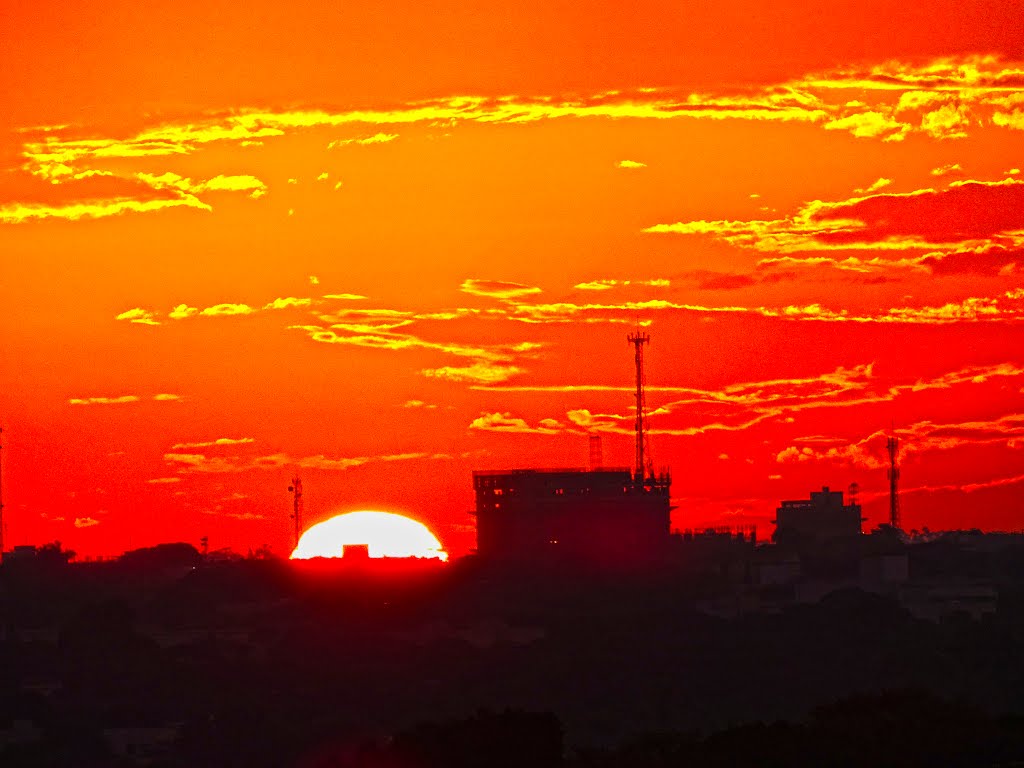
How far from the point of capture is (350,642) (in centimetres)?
15750

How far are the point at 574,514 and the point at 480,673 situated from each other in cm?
4525

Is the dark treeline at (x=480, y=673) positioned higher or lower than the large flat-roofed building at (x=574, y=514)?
lower

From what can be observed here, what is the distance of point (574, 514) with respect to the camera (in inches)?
7539

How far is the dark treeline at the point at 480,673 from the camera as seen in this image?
3780 inches

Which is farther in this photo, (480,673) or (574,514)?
(574,514)

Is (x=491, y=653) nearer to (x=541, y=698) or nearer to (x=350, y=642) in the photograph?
A: (x=350, y=642)

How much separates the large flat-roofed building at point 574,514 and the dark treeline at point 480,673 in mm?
3237

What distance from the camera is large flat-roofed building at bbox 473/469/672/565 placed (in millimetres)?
190250

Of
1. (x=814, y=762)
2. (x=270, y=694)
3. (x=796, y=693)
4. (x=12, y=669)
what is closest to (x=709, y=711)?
(x=796, y=693)

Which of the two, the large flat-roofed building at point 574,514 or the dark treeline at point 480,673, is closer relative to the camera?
the dark treeline at point 480,673

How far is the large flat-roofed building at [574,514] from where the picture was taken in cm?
19025

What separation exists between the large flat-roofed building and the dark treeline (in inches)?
127

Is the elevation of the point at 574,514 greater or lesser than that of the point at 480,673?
greater

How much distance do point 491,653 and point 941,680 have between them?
25441 mm
